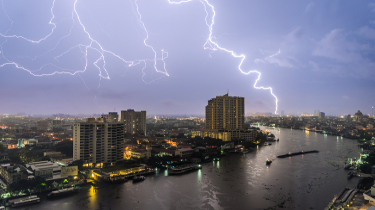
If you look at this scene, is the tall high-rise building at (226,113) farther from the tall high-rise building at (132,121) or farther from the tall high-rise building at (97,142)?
the tall high-rise building at (97,142)

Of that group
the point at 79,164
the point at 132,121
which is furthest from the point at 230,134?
the point at 79,164

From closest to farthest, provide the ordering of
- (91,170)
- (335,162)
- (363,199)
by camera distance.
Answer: (363,199), (91,170), (335,162)

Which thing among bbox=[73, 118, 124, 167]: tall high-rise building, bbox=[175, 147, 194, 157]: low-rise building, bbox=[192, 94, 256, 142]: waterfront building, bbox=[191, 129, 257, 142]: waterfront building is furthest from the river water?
bbox=[192, 94, 256, 142]: waterfront building

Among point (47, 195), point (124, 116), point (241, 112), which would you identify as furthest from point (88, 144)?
point (241, 112)

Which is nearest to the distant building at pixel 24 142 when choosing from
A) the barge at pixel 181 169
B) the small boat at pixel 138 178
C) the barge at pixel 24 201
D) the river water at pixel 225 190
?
the barge at pixel 24 201

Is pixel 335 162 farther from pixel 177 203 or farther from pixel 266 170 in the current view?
pixel 177 203

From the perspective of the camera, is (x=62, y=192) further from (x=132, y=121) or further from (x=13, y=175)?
(x=132, y=121)
